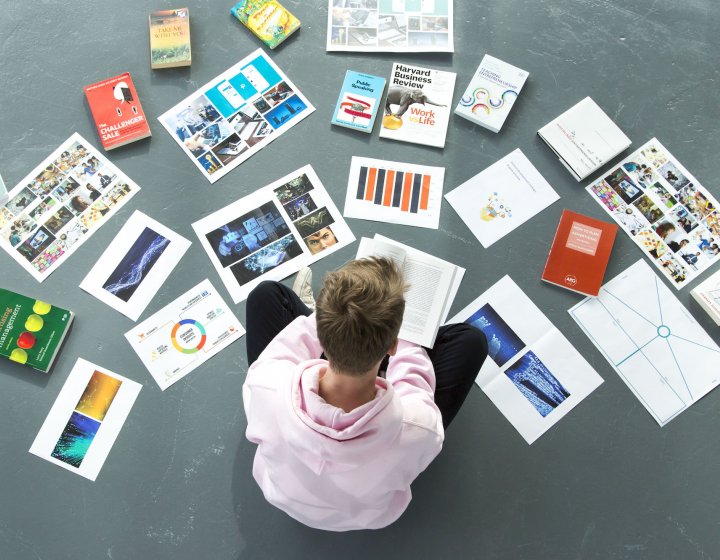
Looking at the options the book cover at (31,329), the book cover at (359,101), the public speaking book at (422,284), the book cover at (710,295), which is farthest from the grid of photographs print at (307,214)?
the book cover at (710,295)

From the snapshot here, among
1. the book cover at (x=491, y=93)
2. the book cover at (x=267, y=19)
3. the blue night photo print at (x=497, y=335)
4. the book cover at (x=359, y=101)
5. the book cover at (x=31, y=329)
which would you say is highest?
the book cover at (x=267, y=19)

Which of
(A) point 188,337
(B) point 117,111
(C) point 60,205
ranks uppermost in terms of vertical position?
(B) point 117,111

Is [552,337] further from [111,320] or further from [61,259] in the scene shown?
[61,259]

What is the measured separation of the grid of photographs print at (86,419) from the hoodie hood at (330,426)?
85 centimetres

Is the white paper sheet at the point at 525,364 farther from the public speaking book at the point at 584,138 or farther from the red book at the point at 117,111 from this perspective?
the red book at the point at 117,111

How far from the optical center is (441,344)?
1.47 meters

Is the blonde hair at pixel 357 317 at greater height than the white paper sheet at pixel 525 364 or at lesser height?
greater

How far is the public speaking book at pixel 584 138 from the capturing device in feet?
5.71

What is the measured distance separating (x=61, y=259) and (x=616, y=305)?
1607 millimetres

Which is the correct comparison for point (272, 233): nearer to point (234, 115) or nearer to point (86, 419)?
point (234, 115)

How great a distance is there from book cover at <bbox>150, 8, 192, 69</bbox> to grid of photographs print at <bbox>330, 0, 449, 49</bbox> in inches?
18.1

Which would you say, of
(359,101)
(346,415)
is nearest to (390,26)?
(359,101)

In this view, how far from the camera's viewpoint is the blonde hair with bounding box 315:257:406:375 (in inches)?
35.9

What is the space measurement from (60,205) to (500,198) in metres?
1.31
